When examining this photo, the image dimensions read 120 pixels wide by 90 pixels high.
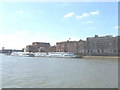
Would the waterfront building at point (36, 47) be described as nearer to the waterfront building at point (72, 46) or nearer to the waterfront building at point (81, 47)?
the waterfront building at point (72, 46)

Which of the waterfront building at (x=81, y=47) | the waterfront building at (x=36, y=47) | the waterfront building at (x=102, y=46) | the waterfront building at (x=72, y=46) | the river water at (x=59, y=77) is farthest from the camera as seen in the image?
the waterfront building at (x=36, y=47)

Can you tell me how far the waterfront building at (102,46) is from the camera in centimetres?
6812

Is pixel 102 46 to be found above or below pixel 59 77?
above

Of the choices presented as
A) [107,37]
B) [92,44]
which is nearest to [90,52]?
[92,44]

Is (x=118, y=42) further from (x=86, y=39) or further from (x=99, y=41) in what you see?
(x=86, y=39)

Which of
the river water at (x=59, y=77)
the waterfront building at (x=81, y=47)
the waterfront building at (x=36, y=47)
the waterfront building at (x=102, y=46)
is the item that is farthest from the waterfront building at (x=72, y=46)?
the river water at (x=59, y=77)

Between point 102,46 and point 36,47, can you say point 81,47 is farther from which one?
point 36,47

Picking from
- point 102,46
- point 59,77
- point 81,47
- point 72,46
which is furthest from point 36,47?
point 59,77

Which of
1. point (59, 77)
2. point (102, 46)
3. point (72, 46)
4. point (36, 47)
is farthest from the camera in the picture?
point (36, 47)

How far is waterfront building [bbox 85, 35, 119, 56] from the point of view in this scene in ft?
224

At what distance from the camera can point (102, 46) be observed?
7125 centimetres

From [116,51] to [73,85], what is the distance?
5829 cm

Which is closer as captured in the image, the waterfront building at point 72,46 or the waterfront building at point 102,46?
the waterfront building at point 102,46

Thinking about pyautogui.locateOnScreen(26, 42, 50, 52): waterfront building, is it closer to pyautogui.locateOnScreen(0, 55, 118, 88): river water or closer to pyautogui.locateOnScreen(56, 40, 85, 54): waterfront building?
pyautogui.locateOnScreen(56, 40, 85, 54): waterfront building
